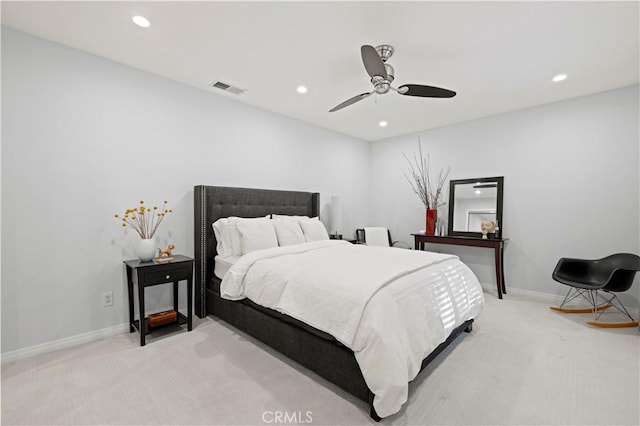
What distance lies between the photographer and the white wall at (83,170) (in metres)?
2.23

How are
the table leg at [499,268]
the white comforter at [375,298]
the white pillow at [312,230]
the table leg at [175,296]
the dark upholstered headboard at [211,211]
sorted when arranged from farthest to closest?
the table leg at [499,268], the white pillow at [312,230], the dark upholstered headboard at [211,211], the table leg at [175,296], the white comforter at [375,298]

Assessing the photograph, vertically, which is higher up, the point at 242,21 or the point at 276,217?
the point at 242,21

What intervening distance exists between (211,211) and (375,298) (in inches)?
89.2

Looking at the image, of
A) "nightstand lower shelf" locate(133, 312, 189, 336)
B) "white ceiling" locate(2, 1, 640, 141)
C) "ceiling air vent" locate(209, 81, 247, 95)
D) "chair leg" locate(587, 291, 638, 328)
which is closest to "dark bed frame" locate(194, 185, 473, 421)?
"nightstand lower shelf" locate(133, 312, 189, 336)

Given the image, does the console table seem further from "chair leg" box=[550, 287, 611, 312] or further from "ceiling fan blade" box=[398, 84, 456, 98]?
"ceiling fan blade" box=[398, 84, 456, 98]

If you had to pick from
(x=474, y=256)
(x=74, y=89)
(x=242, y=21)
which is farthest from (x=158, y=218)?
(x=474, y=256)

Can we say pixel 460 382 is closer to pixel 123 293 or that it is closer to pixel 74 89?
pixel 123 293

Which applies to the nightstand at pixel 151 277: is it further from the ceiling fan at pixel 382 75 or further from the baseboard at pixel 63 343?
the ceiling fan at pixel 382 75

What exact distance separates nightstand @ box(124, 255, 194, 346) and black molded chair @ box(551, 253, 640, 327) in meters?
4.08

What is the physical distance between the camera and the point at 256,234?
3105 millimetres

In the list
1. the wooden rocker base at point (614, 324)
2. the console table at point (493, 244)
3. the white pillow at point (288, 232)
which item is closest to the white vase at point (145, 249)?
the white pillow at point (288, 232)

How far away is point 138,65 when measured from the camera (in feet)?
9.11

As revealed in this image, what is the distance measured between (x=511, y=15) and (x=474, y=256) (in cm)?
340

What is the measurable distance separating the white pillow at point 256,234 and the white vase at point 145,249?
0.84 metres
